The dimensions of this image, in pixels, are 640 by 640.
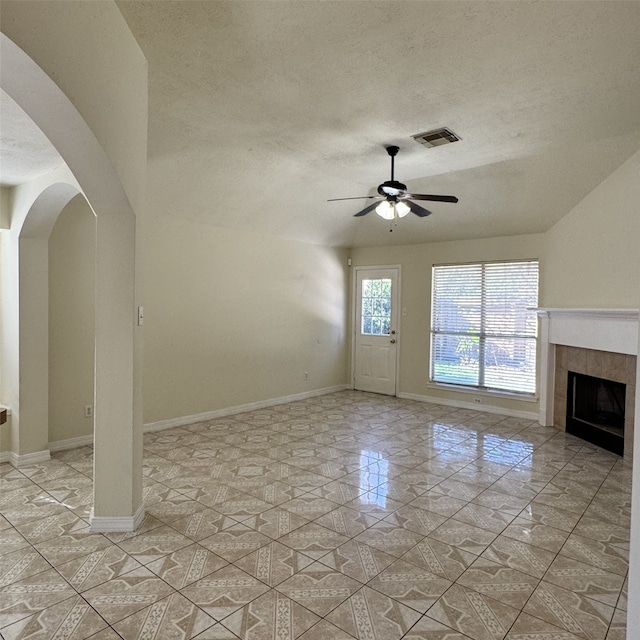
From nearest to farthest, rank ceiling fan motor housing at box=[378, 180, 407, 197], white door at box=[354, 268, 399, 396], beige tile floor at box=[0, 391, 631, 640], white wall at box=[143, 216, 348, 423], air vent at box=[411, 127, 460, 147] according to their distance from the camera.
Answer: beige tile floor at box=[0, 391, 631, 640], air vent at box=[411, 127, 460, 147], ceiling fan motor housing at box=[378, 180, 407, 197], white wall at box=[143, 216, 348, 423], white door at box=[354, 268, 399, 396]

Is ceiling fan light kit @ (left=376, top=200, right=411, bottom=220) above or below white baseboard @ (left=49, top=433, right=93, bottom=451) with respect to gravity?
above

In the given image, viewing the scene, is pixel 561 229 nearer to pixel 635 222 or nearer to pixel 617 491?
pixel 635 222

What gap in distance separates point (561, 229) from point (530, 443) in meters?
2.67

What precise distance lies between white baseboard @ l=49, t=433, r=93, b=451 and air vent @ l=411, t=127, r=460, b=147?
440cm

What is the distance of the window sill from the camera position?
6145mm

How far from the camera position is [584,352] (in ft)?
16.9

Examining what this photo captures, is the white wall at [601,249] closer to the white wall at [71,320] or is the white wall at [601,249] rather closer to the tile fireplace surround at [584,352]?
the tile fireplace surround at [584,352]

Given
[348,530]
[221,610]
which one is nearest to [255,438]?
[348,530]

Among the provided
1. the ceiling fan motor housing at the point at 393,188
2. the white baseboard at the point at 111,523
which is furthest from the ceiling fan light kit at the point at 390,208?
the white baseboard at the point at 111,523

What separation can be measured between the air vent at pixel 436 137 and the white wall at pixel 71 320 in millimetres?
3325

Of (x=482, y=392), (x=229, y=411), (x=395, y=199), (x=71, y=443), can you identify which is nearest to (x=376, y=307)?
(x=482, y=392)

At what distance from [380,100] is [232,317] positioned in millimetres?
3552

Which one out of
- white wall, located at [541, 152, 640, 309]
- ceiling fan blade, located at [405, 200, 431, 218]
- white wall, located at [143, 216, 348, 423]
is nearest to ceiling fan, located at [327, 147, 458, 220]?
ceiling fan blade, located at [405, 200, 431, 218]

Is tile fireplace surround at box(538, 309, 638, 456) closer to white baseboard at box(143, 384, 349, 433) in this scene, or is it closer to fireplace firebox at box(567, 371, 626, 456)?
fireplace firebox at box(567, 371, 626, 456)
